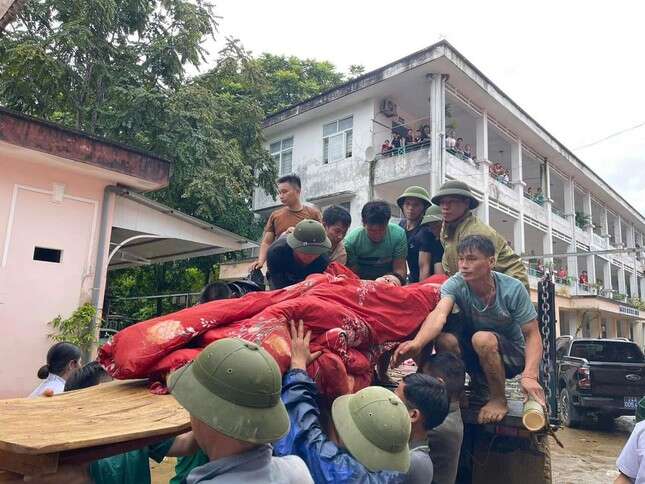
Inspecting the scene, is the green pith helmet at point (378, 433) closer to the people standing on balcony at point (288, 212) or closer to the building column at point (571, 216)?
the people standing on balcony at point (288, 212)

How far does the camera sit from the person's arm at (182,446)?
6.70 ft

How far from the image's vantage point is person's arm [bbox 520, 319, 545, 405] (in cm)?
296

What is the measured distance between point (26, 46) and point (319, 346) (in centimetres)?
1186

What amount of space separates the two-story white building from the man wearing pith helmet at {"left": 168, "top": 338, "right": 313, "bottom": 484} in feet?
38.7

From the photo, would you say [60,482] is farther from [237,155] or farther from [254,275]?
[237,155]

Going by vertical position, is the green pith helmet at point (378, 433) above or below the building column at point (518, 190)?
below

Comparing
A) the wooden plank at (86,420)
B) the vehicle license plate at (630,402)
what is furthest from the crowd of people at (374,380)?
the vehicle license plate at (630,402)

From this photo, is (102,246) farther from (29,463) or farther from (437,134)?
(437,134)

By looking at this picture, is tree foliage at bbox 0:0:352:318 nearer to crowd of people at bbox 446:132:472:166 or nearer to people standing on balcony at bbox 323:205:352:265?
crowd of people at bbox 446:132:472:166

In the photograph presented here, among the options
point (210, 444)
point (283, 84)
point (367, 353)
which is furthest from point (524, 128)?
point (210, 444)

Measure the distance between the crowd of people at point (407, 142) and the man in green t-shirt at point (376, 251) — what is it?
10140 millimetres

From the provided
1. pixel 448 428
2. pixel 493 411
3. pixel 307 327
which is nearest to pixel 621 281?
pixel 493 411

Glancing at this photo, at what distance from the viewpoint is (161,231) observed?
8.55 m

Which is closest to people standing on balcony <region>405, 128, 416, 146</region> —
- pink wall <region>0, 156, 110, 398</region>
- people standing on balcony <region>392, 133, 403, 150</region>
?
people standing on balcony <region>392, 133, 403, 150</region>
